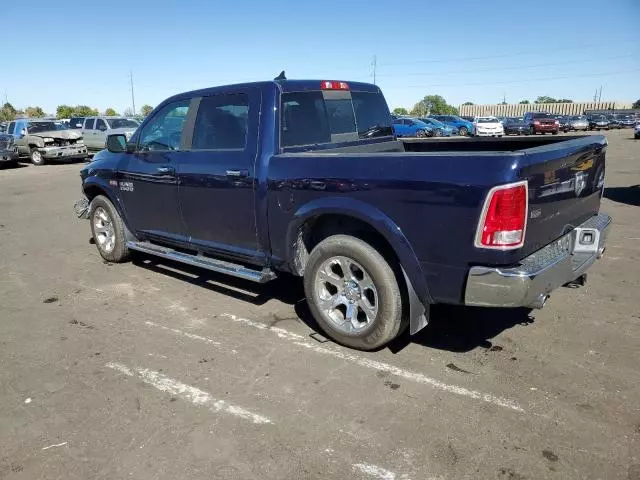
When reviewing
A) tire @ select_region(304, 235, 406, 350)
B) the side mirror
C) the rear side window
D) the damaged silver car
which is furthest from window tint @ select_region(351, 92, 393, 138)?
the damaged silver car

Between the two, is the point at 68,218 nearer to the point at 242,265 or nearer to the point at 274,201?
the point at 242,265

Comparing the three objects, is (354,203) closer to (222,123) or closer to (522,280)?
(522,280)

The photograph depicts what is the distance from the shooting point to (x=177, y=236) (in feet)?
16.9

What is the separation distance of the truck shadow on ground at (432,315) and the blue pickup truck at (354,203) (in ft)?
1.26

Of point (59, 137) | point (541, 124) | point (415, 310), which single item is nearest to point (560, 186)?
point (415, 310)

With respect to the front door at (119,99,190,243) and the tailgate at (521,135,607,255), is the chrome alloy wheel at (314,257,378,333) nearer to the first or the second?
the tailgate at (521,135,607,255)

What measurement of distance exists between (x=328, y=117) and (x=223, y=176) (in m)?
1.11

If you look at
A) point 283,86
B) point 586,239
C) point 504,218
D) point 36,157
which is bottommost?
point 36,157

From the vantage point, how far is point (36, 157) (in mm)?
21094

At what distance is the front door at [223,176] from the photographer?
426 centimetres

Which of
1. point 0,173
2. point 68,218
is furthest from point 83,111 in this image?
point 68,218

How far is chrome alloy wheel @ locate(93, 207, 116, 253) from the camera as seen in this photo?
244 inches

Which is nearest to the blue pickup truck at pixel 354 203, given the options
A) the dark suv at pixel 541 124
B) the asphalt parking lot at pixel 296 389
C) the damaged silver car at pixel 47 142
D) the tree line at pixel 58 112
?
the asphalt parking lot at pixel 296 389

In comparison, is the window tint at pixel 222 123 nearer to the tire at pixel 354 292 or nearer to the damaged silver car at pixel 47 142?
the tire at pixel 354 292
